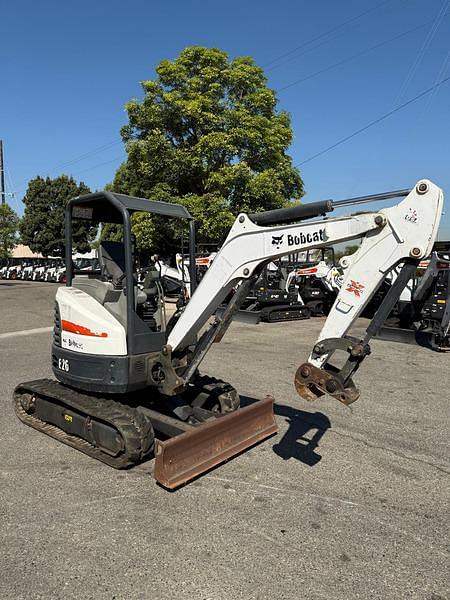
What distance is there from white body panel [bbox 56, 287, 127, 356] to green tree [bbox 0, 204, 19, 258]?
3178 centimetres

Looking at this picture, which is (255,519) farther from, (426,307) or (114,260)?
(426,307)

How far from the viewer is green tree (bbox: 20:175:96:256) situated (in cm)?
4272

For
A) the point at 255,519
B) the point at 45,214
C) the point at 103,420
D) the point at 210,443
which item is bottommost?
the point at 255,519

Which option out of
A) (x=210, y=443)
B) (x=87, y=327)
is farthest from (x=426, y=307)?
(x=87, y=327)

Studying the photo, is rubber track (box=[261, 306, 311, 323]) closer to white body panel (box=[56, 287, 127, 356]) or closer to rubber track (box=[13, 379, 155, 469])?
rubber track (box=[13, 379, 155, 469])

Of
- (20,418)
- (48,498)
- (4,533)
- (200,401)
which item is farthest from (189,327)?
(20,418)

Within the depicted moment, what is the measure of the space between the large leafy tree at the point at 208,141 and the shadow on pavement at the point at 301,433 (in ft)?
46.8

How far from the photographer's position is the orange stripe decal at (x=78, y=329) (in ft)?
15.0

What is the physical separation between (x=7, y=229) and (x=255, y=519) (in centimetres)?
3472

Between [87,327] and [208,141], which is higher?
[208,141]

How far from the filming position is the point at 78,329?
15.5 ft

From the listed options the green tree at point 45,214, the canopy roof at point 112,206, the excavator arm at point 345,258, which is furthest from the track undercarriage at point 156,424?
the green tree at point 45,214

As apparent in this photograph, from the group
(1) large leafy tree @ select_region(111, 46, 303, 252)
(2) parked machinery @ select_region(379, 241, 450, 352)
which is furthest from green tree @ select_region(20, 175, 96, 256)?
(2) parked machinery @ select_region(379, 241, 450, 352)

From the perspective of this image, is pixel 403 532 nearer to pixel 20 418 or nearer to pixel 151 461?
pixel 151 461
